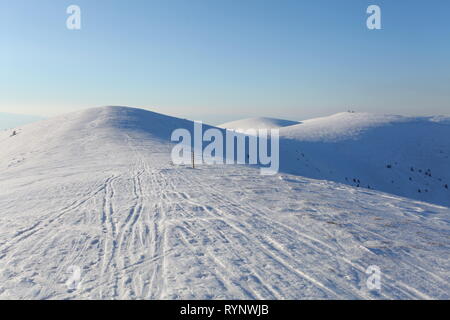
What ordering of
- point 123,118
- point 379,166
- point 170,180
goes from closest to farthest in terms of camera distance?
point 170,180, point 379,166, point 123,118

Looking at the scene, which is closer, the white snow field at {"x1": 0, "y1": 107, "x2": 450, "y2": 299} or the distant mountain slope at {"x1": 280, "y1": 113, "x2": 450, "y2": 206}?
the white snow field at {"x1": 0, "y1": 107, "x2": 450, "y2": 299}

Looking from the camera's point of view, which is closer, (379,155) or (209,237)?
(209,237)

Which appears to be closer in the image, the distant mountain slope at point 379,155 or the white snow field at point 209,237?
the white snow field at point 209,237
